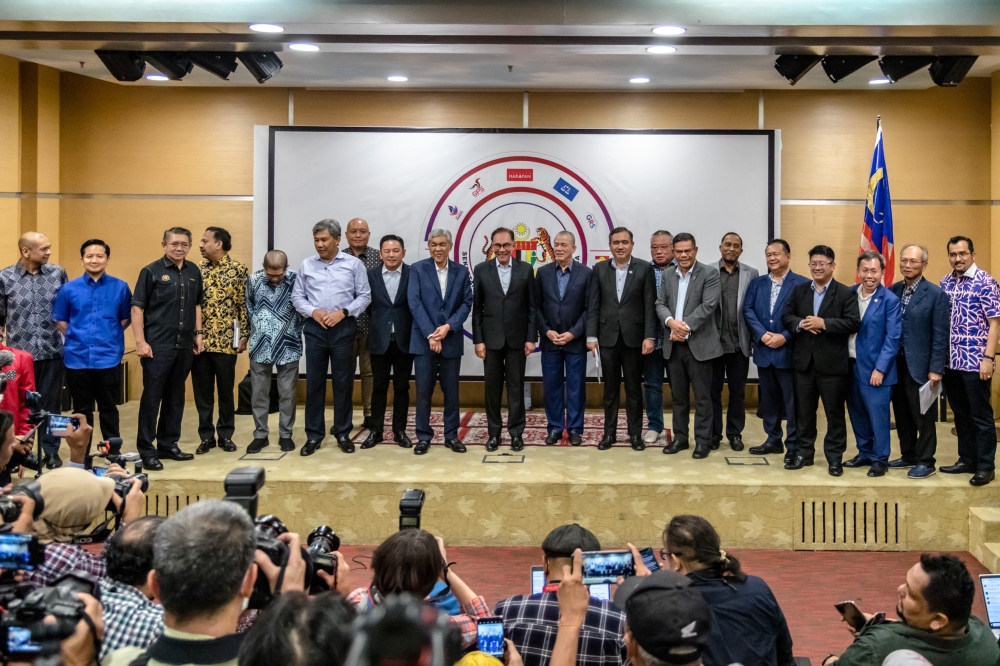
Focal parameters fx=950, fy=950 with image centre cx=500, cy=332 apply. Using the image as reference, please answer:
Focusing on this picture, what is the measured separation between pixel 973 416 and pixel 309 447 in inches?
146

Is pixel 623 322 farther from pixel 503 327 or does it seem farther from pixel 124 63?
pixel 124 63

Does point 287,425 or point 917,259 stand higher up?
point 917,259

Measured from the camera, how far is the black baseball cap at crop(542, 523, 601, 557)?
253 cm

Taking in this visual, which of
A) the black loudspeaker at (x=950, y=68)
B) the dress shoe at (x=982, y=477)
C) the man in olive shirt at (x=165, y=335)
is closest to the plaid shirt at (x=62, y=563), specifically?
the man in olive shirt at (x=165, y=335)

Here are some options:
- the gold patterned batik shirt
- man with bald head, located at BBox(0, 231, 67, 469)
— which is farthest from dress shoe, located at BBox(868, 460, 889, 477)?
man with bald head, located at BBox(0, 231, 67, 469)

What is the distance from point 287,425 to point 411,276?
46.5 inches

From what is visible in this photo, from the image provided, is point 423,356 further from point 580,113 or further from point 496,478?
point 580,113

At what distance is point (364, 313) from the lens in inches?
249

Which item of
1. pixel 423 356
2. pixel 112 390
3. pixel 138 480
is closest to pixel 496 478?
pixel 423 356

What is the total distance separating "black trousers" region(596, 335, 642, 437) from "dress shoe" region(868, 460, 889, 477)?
4.43ft

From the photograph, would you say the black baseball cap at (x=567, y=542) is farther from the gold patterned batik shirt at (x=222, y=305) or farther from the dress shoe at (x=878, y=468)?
the gold patterned batik shirt at (x=222, y=305)

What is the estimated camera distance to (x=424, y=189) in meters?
7.42

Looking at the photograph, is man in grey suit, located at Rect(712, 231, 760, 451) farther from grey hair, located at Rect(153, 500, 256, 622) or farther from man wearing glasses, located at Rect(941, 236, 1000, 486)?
grey hair, located at Rect(153, 500, 256, 622)

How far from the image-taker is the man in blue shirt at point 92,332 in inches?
210
